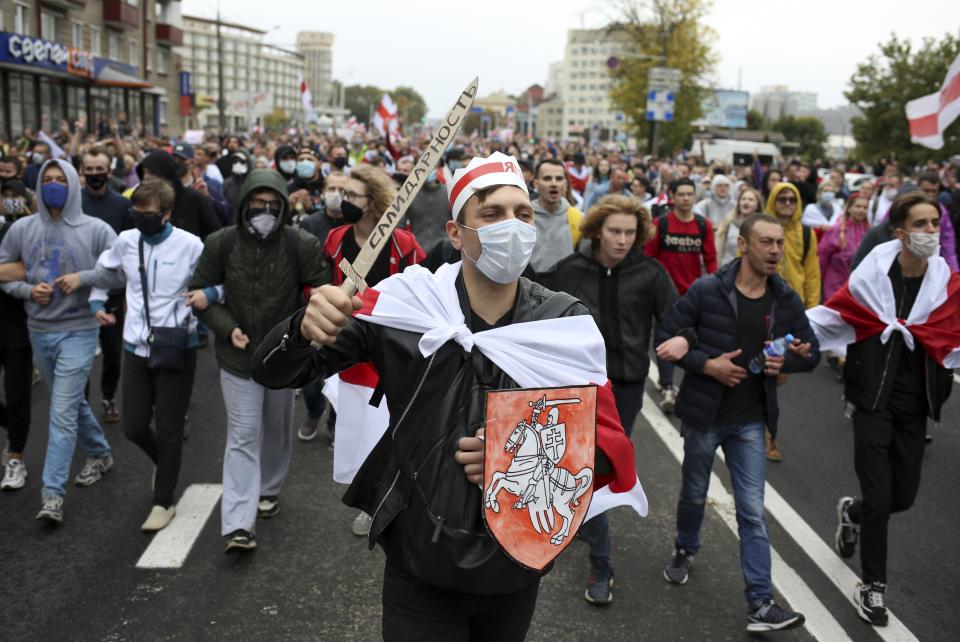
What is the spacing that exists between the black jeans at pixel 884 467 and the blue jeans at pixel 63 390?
443 cm

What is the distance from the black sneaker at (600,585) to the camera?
4.46m

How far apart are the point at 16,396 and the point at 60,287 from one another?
34.7 inches

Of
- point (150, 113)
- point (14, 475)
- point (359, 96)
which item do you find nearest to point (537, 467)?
point (14, 475)

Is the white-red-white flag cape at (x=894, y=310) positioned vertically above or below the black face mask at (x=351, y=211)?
below

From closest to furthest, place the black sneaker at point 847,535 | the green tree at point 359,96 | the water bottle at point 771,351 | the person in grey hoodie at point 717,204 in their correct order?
the water bottle at point 771,351 → the black sneaker at point 847,535 → the person in grey hoodie at point 717,204 → the green tree at point 359,96

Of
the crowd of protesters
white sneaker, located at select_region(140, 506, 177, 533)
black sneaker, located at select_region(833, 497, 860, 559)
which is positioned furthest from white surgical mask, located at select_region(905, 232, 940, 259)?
white sneaker, located at select_region(140, 506, 177, 533)

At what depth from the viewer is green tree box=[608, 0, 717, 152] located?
43.8 meters

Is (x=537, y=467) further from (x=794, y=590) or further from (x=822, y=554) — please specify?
(x=822, y=554)

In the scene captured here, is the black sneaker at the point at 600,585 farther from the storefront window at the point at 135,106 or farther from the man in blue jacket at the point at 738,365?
the storefront window at the point at 135,106

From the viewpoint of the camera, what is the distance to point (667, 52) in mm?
42812

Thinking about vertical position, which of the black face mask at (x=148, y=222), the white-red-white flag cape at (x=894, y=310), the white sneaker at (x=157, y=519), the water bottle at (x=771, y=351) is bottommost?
the white sneaker at (x=157, y=519)

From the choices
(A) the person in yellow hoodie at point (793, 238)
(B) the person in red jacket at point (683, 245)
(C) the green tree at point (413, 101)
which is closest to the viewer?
(A) the person in yellow hoodie at point (793, 238)

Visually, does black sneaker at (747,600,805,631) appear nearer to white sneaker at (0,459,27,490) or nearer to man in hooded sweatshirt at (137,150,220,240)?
white sneaker at (0,459,27,490)

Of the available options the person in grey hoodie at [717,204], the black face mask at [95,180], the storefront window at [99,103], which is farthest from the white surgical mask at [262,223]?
the storefront window at [99,103]
